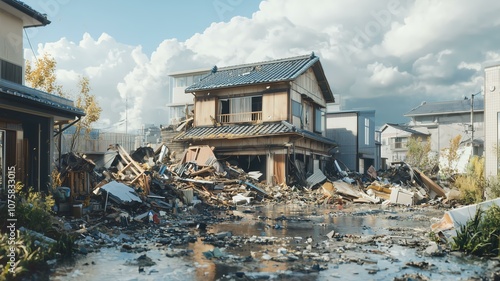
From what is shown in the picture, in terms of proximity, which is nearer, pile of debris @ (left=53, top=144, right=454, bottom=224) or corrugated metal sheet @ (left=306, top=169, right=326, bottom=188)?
pile of debris @ (left=53, top=144, right=454, bottom=224)

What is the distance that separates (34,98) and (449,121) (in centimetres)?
4817

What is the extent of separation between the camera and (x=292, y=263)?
256 inches

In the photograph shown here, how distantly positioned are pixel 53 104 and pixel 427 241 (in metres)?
9.49

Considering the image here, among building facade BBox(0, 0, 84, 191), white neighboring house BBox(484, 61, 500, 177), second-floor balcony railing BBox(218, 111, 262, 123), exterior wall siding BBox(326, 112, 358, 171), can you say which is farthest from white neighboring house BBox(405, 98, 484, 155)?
building facade BBox(0, 0, 84, 191)

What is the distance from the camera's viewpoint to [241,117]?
78.3ft

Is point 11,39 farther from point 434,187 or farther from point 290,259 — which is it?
point 434,187

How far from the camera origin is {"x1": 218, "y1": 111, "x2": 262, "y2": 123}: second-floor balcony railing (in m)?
23.5

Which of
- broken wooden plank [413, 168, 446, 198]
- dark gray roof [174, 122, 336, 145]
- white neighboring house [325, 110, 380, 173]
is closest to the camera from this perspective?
broken wooden plank [413, 168, 446, 198]

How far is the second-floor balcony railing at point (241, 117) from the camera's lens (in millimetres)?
23452

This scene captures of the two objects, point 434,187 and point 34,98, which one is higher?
point 34,98

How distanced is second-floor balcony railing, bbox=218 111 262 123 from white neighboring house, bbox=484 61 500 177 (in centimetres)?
1182

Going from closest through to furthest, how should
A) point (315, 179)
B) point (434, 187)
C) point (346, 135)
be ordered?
point (434, 187)
point (315, 179)
point (346, 135)

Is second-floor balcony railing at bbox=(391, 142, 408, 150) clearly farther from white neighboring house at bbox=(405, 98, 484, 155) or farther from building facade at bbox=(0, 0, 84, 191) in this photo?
building facade at bbox=(0, 0, 84, 191)

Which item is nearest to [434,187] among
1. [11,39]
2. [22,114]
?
[22,114]
